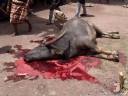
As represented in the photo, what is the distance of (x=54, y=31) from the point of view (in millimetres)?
10547

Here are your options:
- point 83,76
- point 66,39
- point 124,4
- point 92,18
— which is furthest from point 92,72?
point 124,4

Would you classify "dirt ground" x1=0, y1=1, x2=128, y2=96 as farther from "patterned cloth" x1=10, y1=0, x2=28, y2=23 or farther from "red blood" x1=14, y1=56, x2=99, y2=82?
"patterned cloth" x1=10, y1=0, x2=28, y2=23

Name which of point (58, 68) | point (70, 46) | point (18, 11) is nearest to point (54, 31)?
point (18, 11)

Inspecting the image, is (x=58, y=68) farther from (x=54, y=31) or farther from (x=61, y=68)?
(x=54, y=31)

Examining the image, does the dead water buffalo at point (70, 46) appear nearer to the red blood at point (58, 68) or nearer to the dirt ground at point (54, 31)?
the red blood at point (58, 68)

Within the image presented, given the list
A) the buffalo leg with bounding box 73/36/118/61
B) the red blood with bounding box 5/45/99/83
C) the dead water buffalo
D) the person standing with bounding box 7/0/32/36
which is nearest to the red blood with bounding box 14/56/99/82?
the red blood with bounding box 5/45/99/83

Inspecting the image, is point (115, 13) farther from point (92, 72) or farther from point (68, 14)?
point (92, 72)

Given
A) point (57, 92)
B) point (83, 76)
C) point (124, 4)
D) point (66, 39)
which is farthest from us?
point (124, 4)

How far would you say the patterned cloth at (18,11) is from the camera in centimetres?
997

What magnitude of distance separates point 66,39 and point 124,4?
8.21 meters

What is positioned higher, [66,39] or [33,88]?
[66,39]

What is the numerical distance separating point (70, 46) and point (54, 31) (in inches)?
115

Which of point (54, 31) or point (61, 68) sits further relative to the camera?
point (54, 31)

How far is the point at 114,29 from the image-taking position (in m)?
10.6
